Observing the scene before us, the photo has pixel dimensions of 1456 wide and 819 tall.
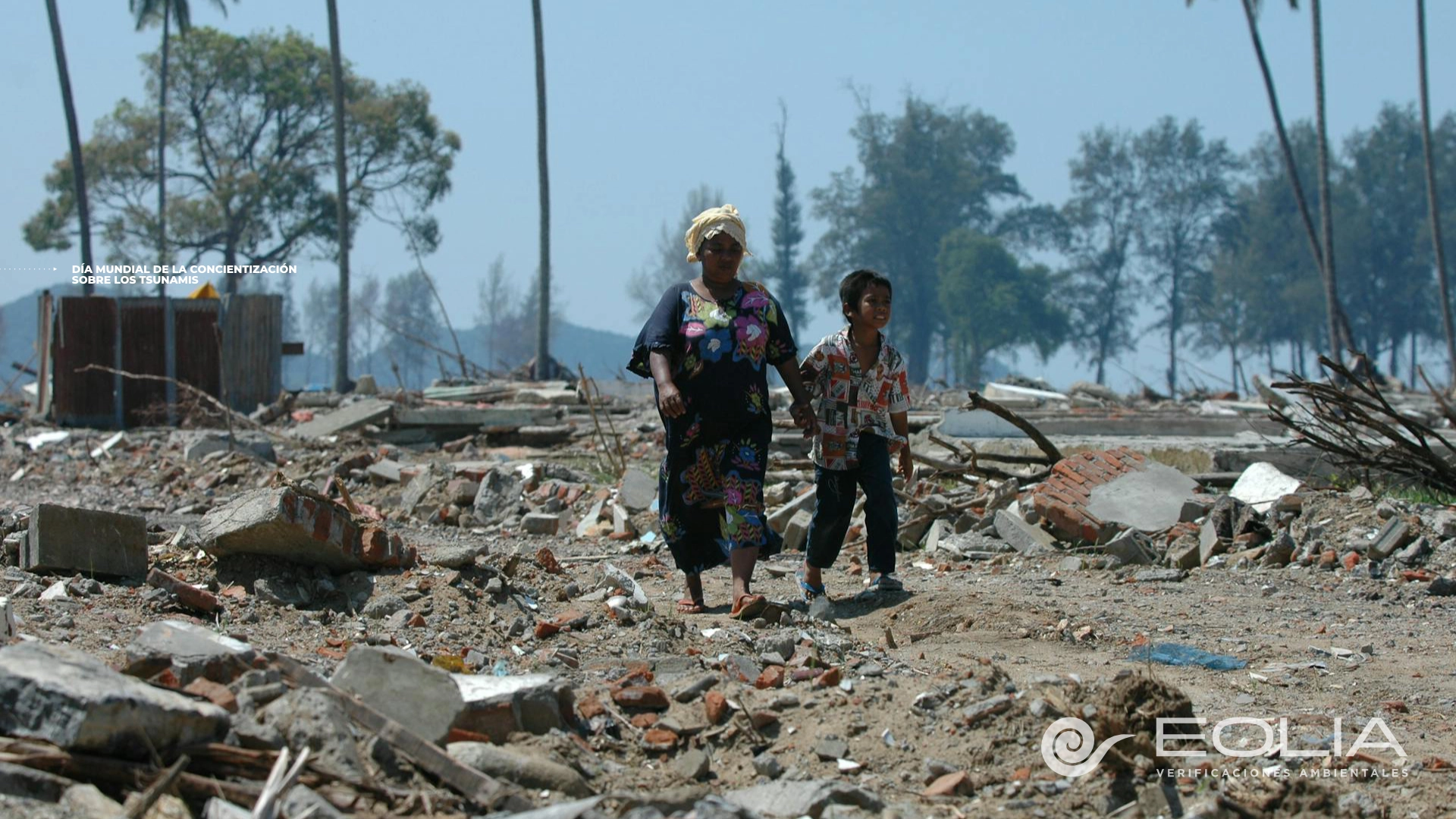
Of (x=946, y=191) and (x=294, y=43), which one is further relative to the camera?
(x=946, y=191)

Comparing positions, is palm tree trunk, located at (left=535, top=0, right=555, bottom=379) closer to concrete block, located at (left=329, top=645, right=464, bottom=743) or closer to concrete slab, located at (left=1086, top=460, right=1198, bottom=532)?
concrete slab, located at (left=1086, top=460, right=1198, bottom=532)

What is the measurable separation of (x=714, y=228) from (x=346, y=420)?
851cm

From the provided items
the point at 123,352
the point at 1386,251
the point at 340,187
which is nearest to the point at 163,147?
the point at 340,187

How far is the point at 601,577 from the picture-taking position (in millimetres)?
5500

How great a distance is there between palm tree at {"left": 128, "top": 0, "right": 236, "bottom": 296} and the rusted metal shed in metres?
20.8

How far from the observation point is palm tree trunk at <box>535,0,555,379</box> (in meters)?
26.0

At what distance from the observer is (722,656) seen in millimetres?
3762

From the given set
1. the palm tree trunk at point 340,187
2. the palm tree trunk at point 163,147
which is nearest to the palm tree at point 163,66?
the palm tree trunk at point 163,147

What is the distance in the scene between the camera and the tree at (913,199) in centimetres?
5688

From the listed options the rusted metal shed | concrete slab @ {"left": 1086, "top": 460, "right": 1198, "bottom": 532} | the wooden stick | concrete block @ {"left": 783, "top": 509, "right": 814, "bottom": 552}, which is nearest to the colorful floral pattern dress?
concrete block @ {"left": 783, "top": 509, "right": 814, "bottom": 552}

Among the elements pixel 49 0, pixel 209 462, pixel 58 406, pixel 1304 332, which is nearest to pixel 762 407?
pixel 209 462

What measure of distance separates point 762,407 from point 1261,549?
9.83 feet

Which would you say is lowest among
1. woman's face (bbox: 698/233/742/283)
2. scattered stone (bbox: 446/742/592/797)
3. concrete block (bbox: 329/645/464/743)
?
scattered stone (bbox: 446/742/592/797)

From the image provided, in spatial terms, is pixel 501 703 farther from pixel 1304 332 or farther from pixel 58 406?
pixel 1304 332
